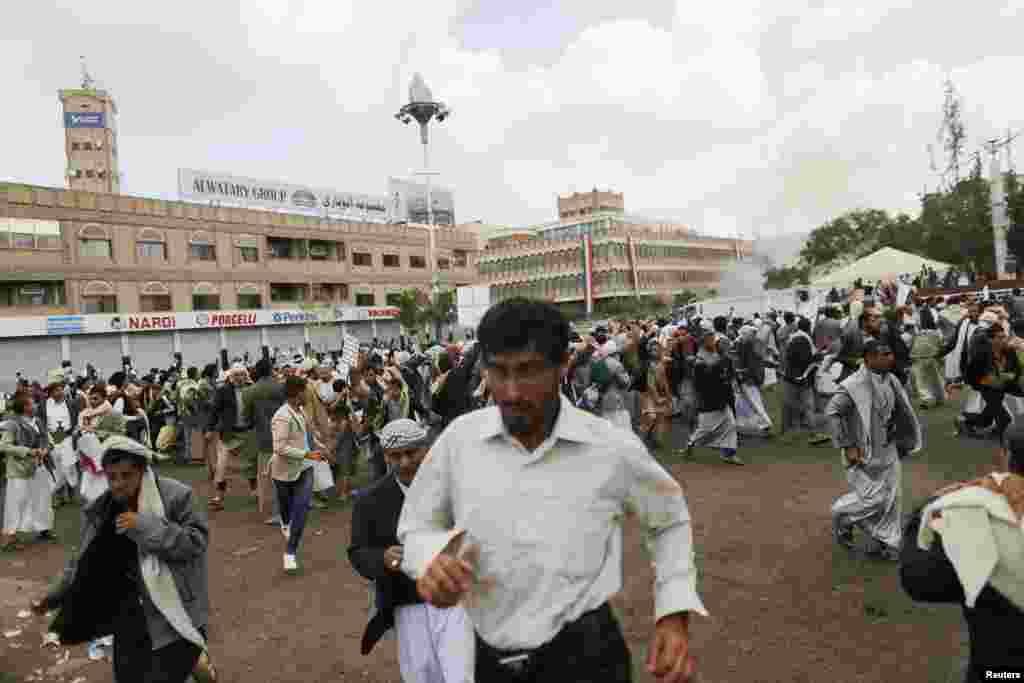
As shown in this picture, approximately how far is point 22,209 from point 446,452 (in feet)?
134

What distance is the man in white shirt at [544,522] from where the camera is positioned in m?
1.68

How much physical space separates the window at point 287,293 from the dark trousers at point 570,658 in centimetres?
4764

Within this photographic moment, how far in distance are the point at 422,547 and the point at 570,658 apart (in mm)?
447

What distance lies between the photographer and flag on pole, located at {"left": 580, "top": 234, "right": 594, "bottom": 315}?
227ft

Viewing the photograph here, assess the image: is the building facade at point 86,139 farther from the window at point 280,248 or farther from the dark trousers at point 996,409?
the dark trousers at point 996,409

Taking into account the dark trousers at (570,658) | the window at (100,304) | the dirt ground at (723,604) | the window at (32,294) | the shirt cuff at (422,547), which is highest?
the window at (32,294)

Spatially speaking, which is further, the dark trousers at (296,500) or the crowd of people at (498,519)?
the dark trousers at (296,500)

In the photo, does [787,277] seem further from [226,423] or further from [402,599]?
[402,599]

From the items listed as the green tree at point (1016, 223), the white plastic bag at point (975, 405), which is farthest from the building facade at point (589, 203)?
the white plastic bag at point (975, 405)

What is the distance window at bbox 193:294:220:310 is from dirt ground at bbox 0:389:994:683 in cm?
3638

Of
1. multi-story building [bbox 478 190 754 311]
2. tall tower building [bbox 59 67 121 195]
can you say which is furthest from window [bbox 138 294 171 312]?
tall tower building [bbox 59 67 121 195]

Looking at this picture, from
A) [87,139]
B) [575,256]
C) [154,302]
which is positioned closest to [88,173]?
[87,139]

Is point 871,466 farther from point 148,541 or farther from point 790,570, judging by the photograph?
point 148,541

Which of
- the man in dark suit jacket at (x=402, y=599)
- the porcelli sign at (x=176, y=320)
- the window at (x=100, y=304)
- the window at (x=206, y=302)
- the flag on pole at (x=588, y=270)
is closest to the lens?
the man in dark suit jacket at (x=402, y=599)
